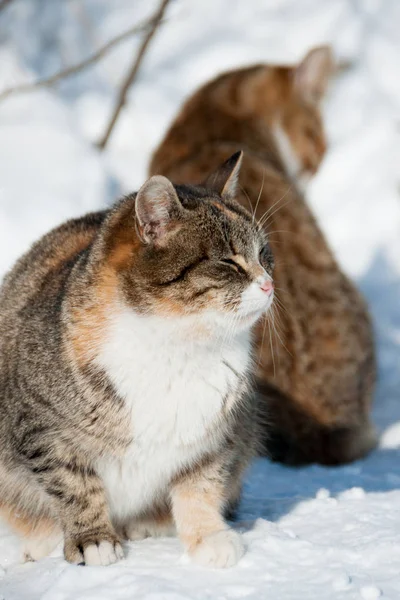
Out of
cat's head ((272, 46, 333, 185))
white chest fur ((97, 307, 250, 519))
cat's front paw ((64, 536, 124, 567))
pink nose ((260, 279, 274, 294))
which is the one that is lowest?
cat's front paw ((64, 536, 124, 567))

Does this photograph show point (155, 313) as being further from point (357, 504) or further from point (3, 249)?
point (3, 249)

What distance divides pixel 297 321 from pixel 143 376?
156cm

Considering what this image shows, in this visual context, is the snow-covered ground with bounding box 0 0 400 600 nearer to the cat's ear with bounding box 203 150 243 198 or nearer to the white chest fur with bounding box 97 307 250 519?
the white chest fur with bounding box 97 307 250 519

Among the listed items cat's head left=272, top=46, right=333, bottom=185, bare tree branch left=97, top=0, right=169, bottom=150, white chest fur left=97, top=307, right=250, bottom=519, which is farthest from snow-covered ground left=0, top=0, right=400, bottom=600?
cat's head left=272, top=46, right=333, bottom=185

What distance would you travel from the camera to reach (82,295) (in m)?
2.92

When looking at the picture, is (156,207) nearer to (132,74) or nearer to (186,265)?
(186,265)

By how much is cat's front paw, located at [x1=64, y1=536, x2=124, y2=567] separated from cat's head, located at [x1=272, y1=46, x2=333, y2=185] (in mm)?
3150

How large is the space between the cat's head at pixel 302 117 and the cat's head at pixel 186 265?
274 cm

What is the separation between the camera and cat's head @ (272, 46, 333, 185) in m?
5.56

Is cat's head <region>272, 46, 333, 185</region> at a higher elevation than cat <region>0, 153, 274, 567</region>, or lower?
higher

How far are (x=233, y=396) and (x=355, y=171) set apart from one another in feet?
15.2

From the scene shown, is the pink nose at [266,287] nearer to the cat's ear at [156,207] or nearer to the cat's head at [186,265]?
the cat's head at [186,265]

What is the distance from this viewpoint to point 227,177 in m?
3.17

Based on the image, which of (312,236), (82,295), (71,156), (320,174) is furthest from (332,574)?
(320,174)
